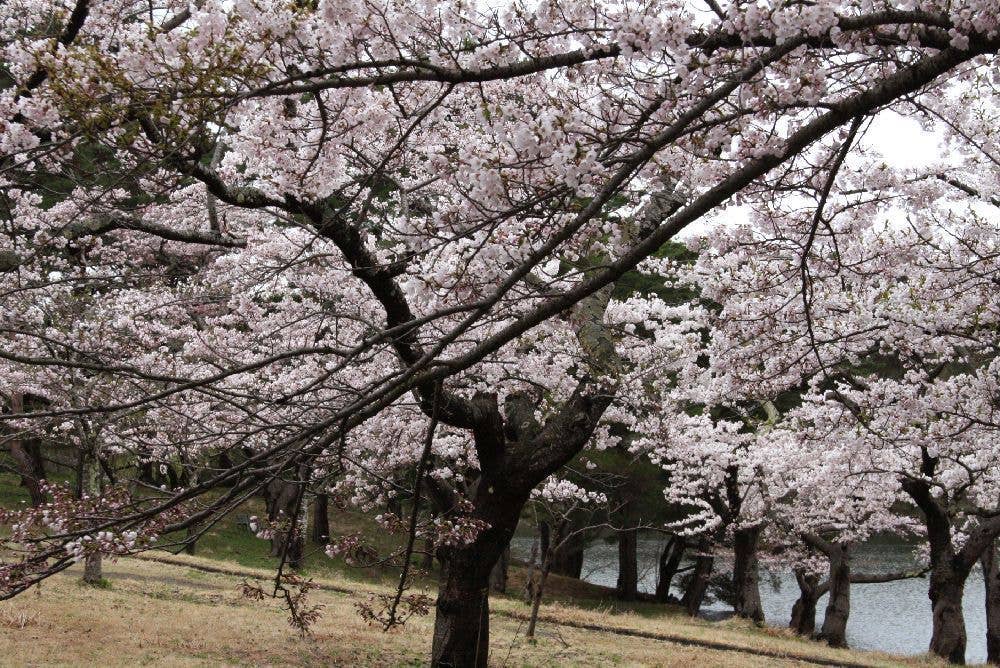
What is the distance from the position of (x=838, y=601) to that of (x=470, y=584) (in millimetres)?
13179

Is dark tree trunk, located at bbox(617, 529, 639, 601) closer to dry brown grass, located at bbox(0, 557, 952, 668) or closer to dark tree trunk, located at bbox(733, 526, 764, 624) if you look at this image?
dark tree trunk, located at bbox(733, 526, 764, 624)

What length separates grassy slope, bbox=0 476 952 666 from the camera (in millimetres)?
8359

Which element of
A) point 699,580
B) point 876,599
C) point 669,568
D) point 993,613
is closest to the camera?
point 993,613

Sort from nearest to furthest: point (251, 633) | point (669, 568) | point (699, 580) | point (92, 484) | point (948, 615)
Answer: point (251, 633), point (92, 484), point (948, 615), point (699, 580), point (669, 568)

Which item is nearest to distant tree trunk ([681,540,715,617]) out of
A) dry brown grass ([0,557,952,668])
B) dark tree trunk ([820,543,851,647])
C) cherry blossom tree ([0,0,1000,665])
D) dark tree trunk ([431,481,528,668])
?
dark tree trunk ([820,543,851,647])

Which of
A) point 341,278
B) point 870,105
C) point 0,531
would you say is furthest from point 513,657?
point 0,531

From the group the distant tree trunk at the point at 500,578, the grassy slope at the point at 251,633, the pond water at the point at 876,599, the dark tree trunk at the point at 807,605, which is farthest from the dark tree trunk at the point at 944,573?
the distant tree trunk at the point at 500,578

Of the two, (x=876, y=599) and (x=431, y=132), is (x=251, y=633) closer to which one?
(x=431, y=132)

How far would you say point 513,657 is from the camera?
10172 millimetres

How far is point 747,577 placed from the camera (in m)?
19.6

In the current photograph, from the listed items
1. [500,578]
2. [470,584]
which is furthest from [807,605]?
[470,584]

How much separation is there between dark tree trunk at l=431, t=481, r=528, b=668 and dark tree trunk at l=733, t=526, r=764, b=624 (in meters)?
12.6

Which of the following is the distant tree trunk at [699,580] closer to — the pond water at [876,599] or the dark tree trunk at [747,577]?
the pond water at [876,599]

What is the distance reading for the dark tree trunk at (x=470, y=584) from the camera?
8.20 meters
